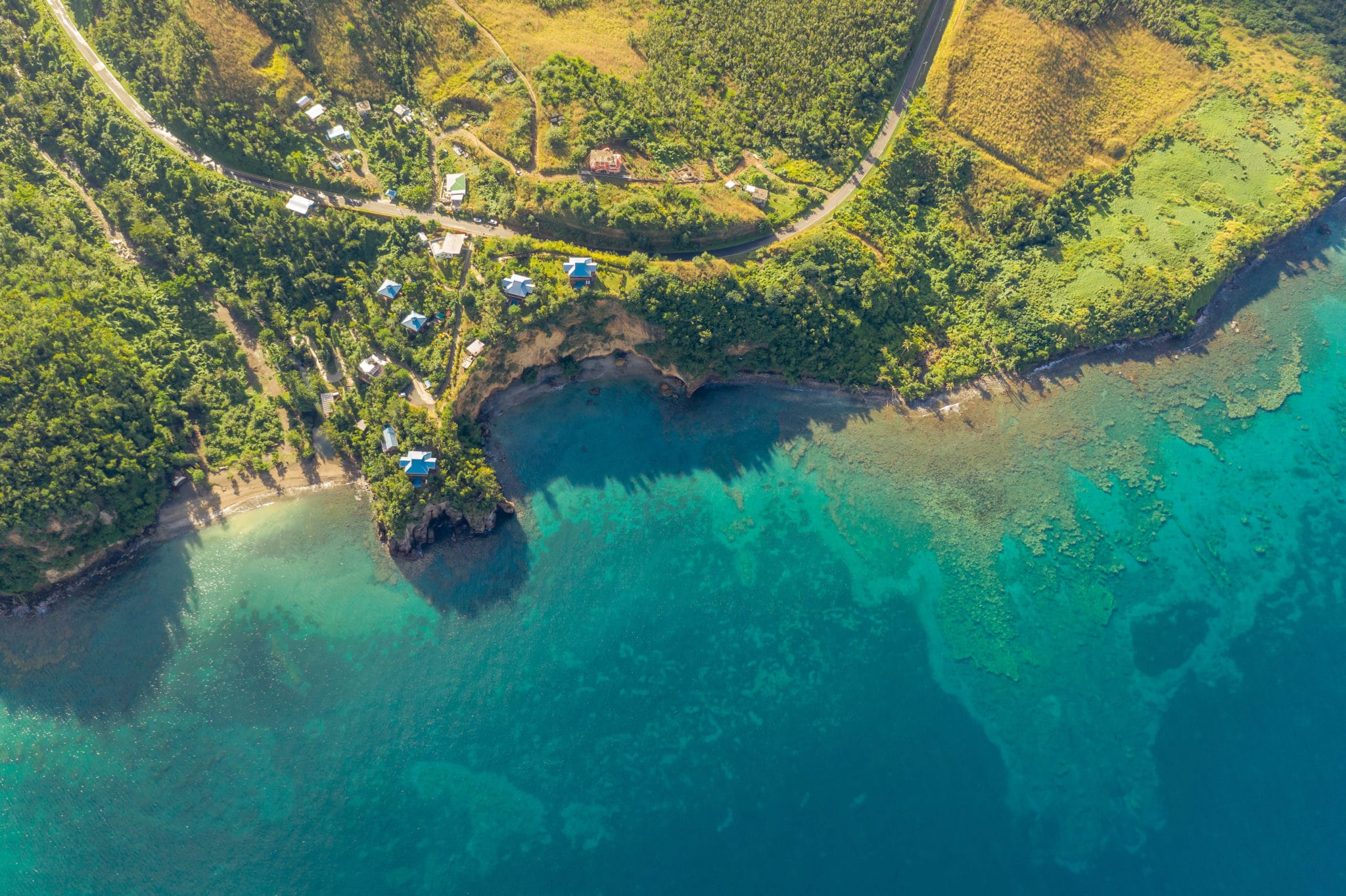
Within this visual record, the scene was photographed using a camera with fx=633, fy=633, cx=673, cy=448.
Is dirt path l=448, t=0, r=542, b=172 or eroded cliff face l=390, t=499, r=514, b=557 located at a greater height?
dirt path l=448, t=0, r=542, b=172

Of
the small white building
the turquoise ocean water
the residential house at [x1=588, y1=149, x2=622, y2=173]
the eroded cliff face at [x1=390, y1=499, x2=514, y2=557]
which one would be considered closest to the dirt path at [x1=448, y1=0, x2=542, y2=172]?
the residential house at [x1=588, y1=149, x2=622, y2=173]

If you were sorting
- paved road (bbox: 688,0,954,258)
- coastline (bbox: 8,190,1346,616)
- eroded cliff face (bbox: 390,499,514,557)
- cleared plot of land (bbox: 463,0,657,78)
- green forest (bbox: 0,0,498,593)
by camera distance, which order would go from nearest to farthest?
1. green forest (bbox: 0,0,498,593)
2. coastline (bbox: 8,190,1346,616)
3. eroded cliff face (bbox: 390,499,514,557)
4. paved road (bbox: 688,0,954,258)
5. cleared plot of land (bbox: 463,0,657,78)

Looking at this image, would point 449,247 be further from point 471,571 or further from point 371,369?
point 471,571

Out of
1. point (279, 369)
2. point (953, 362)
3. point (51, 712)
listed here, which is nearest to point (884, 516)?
point (953, 362)

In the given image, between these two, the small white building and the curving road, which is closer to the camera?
the small white building

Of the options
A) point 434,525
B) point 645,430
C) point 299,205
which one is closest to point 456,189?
point 299,205

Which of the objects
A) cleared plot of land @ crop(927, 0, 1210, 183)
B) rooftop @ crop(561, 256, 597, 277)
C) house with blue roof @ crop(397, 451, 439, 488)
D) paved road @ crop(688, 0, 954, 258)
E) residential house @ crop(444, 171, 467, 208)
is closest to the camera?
house with blue roof @ crop(397, 451, 439, 488)

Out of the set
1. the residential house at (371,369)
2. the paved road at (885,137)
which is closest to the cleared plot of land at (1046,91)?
the paved road at (885,137)

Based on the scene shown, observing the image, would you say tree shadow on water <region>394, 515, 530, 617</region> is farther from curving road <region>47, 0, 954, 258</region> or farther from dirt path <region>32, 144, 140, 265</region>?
dirt path <region>32, 144, 140, 265</region>
